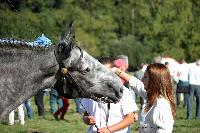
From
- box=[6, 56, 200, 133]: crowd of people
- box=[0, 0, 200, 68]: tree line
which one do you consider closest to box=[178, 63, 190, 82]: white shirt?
box=[6, 56, 200, 133]: crowd of people

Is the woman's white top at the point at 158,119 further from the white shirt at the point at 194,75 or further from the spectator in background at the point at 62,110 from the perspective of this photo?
the white shirt at the point at 194,75

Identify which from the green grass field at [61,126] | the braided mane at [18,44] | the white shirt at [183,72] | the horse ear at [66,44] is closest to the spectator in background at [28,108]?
the green grass field at [61,126]

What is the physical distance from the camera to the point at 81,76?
22.7 ft

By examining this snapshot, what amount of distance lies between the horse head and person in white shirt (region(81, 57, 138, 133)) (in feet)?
4.41

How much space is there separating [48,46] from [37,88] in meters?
0.48

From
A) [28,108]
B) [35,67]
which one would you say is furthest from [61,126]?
[35,67]

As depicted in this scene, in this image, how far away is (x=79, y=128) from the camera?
58.3 feet

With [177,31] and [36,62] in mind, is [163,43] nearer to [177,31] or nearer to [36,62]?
[177,31]

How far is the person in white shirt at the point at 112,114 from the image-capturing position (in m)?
8.44

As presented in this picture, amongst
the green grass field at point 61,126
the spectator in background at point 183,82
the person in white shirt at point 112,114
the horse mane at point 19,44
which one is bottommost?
the green grass field at point 61,126

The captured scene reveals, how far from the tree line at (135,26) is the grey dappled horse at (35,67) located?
6172 cm

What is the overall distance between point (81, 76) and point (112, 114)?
6.14 feet

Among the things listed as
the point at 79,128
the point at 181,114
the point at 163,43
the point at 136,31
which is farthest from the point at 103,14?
the point at 79,128

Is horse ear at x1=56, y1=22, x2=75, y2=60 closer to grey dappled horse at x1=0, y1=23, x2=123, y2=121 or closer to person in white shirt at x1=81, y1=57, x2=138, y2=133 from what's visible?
grey dappled horse at x1=0, y1=23, x2=123, y2=121
